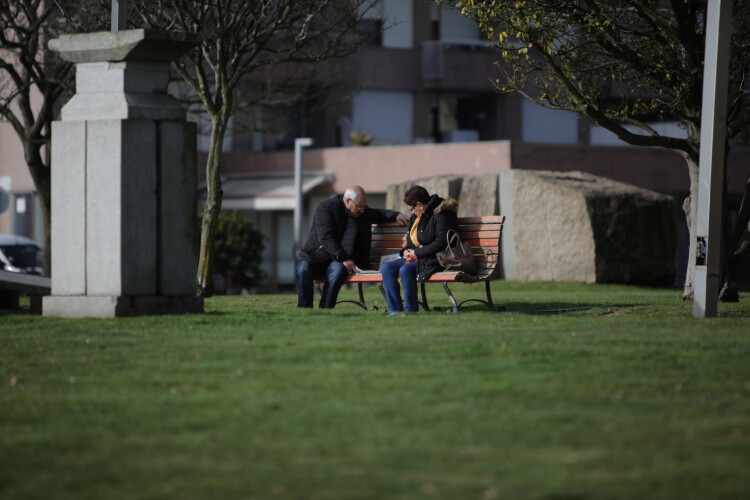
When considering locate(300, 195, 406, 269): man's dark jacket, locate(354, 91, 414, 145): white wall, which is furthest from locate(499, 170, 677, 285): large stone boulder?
locate(354, 91, 414, 145): white wall

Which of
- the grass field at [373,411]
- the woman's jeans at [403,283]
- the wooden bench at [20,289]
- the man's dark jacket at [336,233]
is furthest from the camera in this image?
the man's dark jacket at [336,233]

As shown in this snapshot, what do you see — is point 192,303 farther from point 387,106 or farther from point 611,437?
point 387,106

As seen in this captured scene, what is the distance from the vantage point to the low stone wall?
23.5 m

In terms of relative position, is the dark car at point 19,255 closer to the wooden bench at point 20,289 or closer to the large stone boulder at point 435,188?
the large stone boulder at point 435,188

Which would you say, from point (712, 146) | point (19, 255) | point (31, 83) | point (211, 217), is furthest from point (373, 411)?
point (19, 255)

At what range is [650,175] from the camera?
3919cm

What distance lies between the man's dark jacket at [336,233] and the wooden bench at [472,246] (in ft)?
0.90

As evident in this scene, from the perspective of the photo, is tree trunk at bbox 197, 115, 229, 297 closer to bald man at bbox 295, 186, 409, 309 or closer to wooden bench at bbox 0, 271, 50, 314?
bald man at bbox 295, 186, 409, 309

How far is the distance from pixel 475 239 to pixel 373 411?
7030 millimetres

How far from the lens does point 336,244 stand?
42.6ft

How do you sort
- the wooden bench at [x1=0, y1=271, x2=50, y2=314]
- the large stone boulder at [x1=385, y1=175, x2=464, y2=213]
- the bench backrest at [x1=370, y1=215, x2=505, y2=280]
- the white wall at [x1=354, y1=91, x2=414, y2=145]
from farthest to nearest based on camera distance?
1. the white wall at [x1=354, y1=91, x2=414, y2=145]
2. the large stone boulder at [x1=385, y1=175, x2=464, y2=213]
3. the bench backrest at [x1=370, y1=215, x2=505, y2=280]
4. the wooden bench at [x1=0, y1=271, x2=50, y2=314]

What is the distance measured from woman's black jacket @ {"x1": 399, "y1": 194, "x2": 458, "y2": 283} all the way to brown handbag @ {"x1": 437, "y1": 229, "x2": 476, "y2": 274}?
0.21ft

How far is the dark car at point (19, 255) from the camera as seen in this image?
1246 inches

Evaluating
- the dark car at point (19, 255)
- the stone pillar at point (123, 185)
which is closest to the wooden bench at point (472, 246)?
the stone pillar at point (123, 185)
